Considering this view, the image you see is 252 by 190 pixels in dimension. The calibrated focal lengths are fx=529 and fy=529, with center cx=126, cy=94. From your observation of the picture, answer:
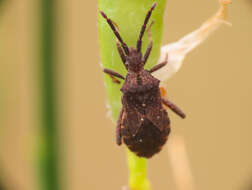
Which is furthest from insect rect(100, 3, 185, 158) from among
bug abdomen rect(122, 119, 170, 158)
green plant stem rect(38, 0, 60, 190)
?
green plant stem rect(38, 0, 60, 190)

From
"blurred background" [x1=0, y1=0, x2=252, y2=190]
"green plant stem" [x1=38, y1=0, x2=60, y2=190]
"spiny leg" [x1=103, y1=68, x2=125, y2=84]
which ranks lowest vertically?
"blurred background" [x1=0, y1=0, x2=252, y2=190]

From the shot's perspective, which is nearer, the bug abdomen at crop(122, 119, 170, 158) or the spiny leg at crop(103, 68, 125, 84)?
the spiny leg at crop(103, 68, 125, 84)

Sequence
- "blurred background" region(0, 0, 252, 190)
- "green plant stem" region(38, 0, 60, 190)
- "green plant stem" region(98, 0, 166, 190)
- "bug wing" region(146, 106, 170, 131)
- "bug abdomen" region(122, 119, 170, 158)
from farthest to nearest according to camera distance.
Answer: "blurred background" region(0, 0, 252, 190) < "bug wing" region(146, 106, 170, 131) < "bug abdomen" region(122, 119, 170, 158) < "green plant stem" region(38, 0, 60, 190) < "green plant stem" region(98, 0, 166, 190)

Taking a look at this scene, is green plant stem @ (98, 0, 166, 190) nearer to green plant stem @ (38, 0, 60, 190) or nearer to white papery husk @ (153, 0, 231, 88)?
white papery husk @ (153, 0, 231, 88)

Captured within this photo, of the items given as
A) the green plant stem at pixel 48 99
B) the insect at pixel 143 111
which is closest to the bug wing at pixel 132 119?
the insect at pixel 143 111

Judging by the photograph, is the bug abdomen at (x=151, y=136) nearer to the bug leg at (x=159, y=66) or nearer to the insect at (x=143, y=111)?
the insect at (x=143, y=111)

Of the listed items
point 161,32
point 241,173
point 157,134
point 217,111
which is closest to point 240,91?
point 217,111
